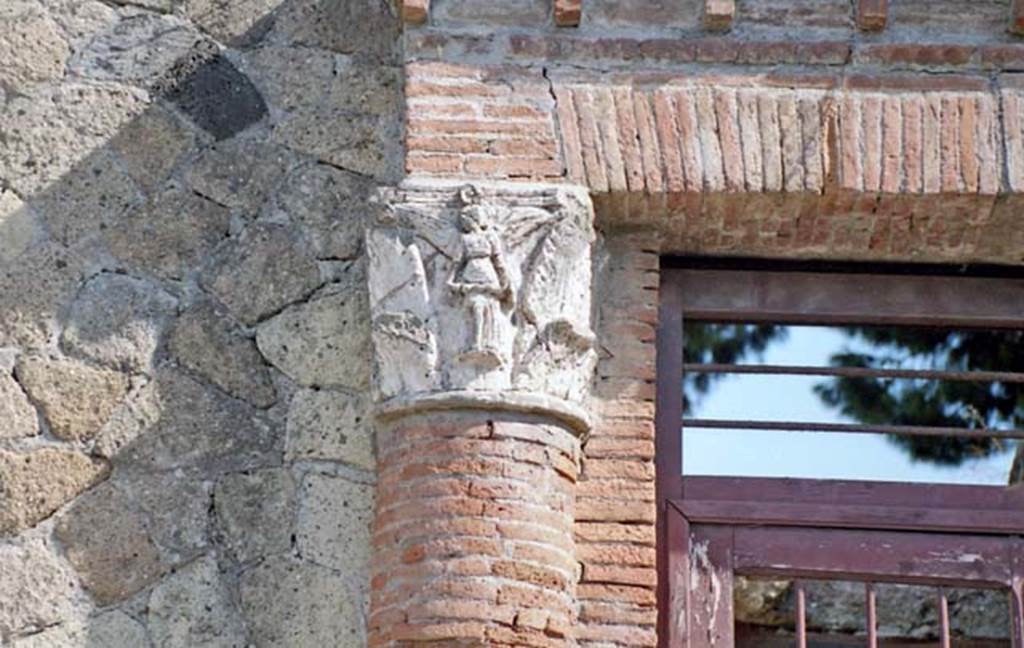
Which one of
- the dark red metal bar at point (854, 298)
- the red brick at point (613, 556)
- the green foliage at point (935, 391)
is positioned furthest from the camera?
the green foliage at point (935, 391)

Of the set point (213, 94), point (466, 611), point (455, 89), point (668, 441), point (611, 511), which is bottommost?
point (466, 611)

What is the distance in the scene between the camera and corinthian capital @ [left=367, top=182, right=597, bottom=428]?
14.7ft

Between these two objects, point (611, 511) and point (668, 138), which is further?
point (668, 138)

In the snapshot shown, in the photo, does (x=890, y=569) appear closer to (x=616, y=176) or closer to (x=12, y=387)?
(x=616, y=176)

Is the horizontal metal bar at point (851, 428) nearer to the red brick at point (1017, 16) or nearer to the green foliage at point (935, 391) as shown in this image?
the green foliage at point (935, 391)

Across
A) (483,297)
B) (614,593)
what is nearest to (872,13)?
(483,297)

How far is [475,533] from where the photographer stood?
4.32m

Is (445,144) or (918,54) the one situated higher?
(918,54)

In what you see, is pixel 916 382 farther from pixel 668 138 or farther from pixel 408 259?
pixel 408 259

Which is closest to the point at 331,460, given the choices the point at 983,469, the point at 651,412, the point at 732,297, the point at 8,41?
the point at 651,412

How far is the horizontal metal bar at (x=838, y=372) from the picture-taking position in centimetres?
491

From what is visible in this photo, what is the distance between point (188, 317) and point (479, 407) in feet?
3.09

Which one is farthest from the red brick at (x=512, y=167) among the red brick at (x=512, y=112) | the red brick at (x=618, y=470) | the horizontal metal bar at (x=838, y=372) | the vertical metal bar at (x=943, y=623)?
the vertical metal bar at (x=943, y=623)

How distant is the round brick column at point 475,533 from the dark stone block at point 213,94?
1.15 meters
